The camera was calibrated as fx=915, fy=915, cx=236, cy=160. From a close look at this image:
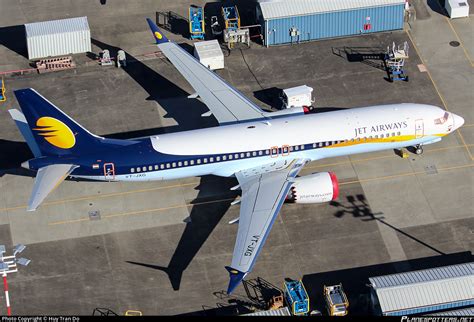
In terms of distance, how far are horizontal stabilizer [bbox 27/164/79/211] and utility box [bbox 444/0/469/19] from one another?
1914 inches

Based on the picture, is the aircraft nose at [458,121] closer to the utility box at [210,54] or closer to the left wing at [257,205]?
the left wing at [257,205]

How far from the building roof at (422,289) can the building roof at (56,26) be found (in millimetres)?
45657

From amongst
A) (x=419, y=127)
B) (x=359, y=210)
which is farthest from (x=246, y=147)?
(x=419, y=127)

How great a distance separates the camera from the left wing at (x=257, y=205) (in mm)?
71938

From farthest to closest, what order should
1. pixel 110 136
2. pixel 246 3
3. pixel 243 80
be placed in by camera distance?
pixel 246 3
pixel 243 80
pixel 110 136

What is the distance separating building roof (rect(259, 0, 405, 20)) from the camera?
10019cm

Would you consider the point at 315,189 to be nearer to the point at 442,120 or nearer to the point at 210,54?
the point at 442,120

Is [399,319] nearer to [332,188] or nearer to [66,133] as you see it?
[332,188]

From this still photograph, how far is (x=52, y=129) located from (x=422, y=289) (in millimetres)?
33778

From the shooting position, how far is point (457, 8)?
341 feet

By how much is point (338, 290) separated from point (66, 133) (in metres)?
26.9

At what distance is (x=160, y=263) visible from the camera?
79.1 m

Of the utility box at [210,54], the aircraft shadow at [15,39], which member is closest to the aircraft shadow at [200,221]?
the utility box at [210,54]

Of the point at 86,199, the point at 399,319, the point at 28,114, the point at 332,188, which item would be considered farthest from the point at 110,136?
the point at 399,319
